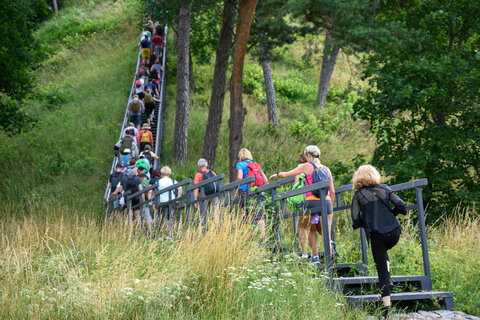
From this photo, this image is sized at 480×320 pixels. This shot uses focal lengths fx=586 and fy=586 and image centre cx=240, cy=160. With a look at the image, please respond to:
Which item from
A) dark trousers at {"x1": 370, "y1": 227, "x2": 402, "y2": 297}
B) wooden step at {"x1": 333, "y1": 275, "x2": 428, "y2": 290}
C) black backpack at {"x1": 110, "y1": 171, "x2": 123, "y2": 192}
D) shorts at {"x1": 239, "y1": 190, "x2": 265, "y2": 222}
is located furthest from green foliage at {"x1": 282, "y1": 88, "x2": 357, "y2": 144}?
dark trousers at {"x1": 370, "y1": 227, "x2": 402, "y2": 297}

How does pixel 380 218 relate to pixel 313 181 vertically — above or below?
below

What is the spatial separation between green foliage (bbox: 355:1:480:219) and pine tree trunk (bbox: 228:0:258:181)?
316 cm

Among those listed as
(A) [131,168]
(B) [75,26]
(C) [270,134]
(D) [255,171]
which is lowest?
(D) [255,171]

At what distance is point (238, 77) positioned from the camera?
14.5 meters

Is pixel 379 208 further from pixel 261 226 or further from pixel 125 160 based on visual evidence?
pixel 125 160

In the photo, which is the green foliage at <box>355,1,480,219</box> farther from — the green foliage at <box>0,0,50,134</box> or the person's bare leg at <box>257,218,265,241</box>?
the green foliage at <box>0,0,50,134</box>

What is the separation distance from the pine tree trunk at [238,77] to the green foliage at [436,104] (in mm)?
3161

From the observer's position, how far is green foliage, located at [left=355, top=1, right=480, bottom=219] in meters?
13.8

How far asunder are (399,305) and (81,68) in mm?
28360

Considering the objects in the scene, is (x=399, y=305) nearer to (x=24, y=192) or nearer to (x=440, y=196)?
(x=440, y=196)

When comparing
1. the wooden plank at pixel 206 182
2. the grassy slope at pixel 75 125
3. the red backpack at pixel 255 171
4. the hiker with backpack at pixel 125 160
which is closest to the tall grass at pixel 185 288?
the wooden plank at pixel 206 182

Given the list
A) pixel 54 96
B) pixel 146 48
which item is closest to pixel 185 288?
pixel 146 48

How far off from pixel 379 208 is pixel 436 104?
8891 mm

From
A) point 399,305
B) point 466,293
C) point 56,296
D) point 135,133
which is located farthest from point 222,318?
point 135,133
